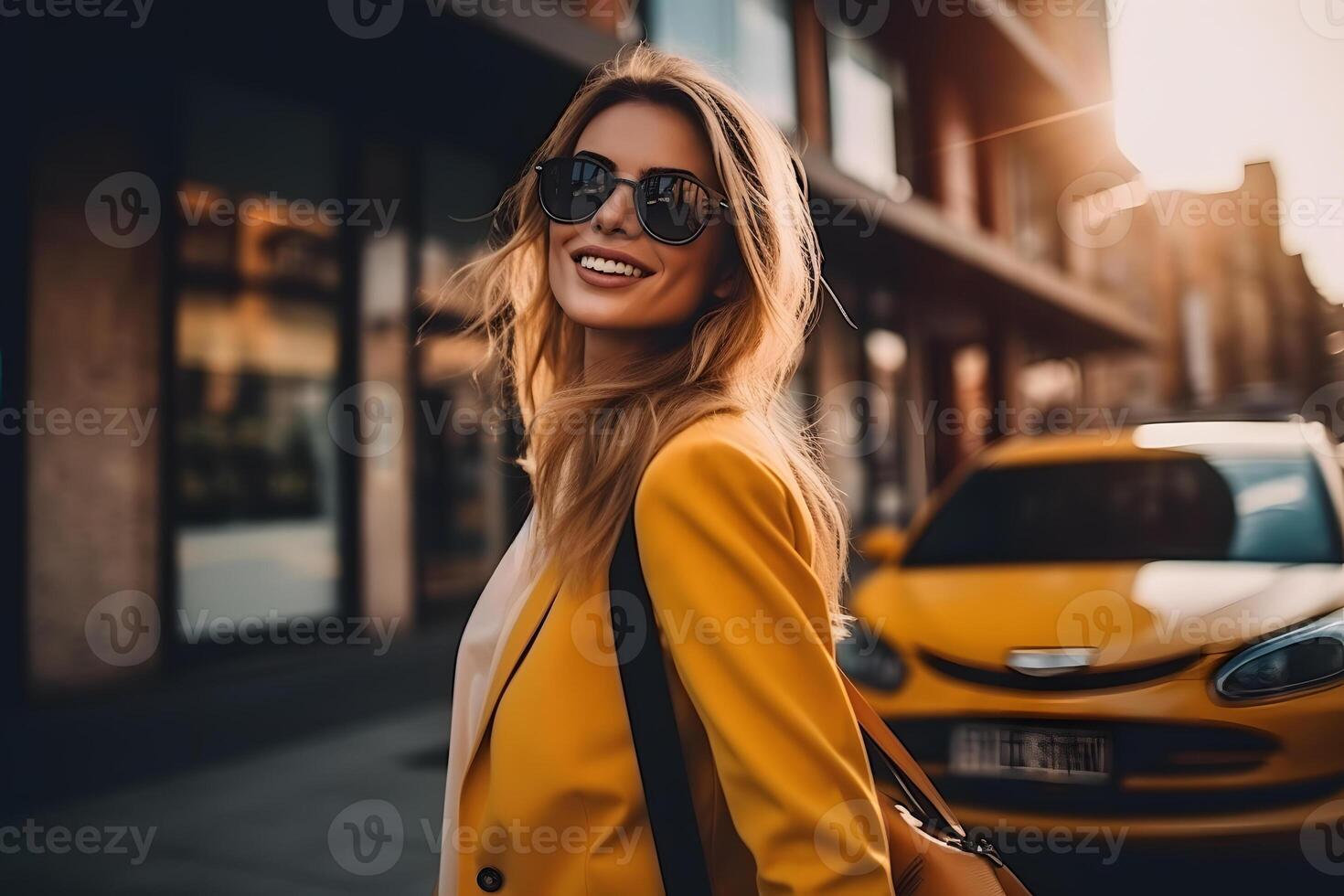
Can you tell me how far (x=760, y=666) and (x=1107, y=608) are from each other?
2722mm

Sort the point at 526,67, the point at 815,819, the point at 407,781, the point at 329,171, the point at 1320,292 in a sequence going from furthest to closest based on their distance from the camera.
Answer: the point at 1320,292, the point at 329,171, the point at 526,67, the point at 407,781, the point at 815,819

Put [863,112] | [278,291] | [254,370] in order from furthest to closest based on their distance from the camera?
[863,112] < [278,291] < [254,370]

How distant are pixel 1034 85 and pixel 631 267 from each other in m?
19.8

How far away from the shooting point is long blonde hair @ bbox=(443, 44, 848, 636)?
1272mm

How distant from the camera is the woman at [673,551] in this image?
108 centimetres

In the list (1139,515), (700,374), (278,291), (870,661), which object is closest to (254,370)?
(278,291)

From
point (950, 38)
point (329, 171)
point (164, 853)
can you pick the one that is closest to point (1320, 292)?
point (950, 38)

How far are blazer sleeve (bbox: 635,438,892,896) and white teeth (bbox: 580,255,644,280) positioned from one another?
36cm

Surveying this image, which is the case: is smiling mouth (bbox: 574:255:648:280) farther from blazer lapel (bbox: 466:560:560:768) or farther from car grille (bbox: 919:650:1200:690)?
car grille (bbox: 919:650:1200:690)

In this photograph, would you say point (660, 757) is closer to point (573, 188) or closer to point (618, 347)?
point (618, 347)

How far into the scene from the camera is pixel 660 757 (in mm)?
1145

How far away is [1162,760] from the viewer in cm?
306

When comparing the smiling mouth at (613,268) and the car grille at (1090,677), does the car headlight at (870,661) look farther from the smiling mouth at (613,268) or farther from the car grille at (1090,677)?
the smiling mouth at (613,268)

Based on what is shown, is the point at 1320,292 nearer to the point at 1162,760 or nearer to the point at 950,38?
the point at 950,38
